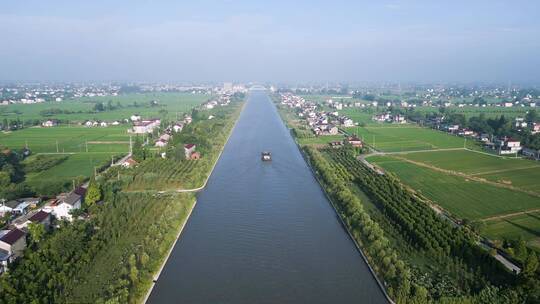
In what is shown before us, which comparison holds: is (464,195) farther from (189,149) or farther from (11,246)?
Result: (11,246)

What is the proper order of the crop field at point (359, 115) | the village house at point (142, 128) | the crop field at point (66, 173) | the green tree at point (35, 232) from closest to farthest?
the green tree at point (35, 232) < the crop field at point (66, 173) < the village house at point (142, 128) < the crop field at point (359, 115)

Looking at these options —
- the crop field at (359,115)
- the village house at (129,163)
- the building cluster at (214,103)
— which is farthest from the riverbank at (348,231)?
the building cluster at (214,103)

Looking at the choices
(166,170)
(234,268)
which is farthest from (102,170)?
(234,268)

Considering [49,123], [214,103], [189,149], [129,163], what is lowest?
[214,103]

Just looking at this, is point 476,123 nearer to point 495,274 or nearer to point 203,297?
point 495,274

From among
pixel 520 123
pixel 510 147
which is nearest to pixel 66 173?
pixel 510 147

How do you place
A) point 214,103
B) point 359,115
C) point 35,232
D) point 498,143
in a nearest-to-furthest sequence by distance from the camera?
point 35,232
point 498,143
point 359,115
point 214,103

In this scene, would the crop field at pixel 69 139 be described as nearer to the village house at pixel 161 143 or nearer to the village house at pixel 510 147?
the village house at pixel 161 143
